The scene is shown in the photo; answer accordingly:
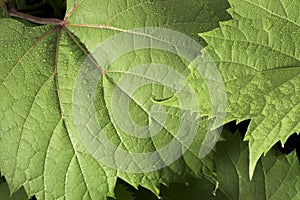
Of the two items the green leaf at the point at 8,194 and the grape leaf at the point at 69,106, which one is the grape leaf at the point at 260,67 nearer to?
the grape leaf at the point at 69,106

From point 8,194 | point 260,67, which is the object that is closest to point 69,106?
point 8,194

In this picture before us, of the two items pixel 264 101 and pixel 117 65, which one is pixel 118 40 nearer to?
pixel 117 65

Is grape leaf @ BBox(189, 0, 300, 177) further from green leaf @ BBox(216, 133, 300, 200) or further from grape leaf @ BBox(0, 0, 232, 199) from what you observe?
green leaf @ BBox(216, 133, 300, 200)

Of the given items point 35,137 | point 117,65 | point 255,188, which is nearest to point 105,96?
point 117,65

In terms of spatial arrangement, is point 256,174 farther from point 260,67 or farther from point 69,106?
point 69,106

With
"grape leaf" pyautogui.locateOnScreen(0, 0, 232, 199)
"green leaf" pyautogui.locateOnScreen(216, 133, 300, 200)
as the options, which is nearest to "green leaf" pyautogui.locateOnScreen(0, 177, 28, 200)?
"grape leaf" pyautogui.locateOnScreen(0, 0, 232, 199)

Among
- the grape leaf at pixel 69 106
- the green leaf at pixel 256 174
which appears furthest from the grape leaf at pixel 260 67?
the green leaf at pixel 256 174
